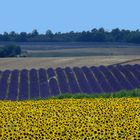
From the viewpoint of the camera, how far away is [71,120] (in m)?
13.2

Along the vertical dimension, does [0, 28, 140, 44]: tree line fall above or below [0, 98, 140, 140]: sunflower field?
below

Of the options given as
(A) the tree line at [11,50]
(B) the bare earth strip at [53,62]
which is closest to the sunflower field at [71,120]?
(B) the bare earth strip at [53,62]

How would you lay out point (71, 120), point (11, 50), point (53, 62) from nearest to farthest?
1. point (71, 120)
2. point (53, 62)
3. point (11, 50)

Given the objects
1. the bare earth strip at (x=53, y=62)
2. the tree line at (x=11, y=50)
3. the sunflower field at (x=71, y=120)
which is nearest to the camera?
the sunflower field at (x=71, y=120)

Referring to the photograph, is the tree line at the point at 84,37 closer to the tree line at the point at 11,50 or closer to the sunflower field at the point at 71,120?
the tree line at the point at 11,50

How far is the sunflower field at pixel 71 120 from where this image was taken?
11.3 meters

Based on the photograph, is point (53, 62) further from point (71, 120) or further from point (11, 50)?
point (71, 120)

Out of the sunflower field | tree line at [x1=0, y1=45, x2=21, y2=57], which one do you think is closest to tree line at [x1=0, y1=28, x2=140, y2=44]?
tree line at [x1=0, y1=45, x2=21, y2=57]

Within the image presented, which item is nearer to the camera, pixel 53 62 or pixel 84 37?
pixel 53 62

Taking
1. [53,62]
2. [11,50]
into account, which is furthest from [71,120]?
[11,50]

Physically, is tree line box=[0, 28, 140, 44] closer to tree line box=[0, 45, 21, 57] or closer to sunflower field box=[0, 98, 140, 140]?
tree line box=[0, 45, 21, 57]

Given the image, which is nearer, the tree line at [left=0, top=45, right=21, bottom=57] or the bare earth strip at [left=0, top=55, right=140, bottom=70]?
the bare earth strip at [left=0, top=55, right=140, bottom=70]

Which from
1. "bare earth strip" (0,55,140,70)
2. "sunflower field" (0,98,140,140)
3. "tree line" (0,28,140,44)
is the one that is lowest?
"tree line" (0,28,140,44)

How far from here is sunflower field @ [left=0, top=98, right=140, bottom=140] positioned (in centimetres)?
1134
